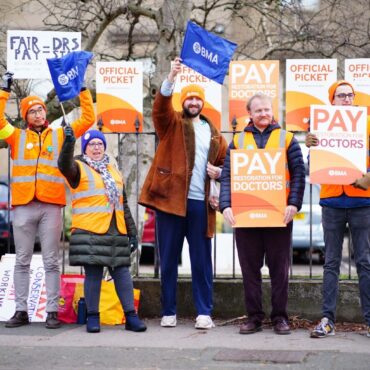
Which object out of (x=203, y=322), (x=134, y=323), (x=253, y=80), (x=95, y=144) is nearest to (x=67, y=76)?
(x=95, y=144)

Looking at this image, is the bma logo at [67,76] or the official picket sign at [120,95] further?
the official picket sign at [120,95]

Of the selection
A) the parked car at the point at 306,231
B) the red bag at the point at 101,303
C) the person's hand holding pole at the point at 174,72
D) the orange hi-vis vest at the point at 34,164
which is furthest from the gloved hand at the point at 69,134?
the parked car at the point at 306,231

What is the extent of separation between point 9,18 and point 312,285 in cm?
695

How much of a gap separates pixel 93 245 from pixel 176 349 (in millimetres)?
1235

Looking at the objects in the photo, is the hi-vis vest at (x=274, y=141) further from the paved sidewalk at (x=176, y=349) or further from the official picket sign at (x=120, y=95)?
the paved sidewalk at (x=176, y=349)

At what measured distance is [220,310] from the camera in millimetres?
8328

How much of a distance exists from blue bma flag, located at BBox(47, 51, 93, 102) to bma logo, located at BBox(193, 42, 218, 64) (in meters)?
1.04

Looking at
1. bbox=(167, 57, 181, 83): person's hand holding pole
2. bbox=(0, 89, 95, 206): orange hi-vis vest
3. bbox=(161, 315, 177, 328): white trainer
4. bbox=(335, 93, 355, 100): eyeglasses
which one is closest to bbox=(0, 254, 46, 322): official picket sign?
bbox=(0, 89, 95, 206): orange hi-vis vest

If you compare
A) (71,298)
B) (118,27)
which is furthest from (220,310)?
(118,27)

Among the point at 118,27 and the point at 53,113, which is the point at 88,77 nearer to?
the point at 118,27

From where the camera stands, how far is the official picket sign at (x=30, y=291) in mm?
8141

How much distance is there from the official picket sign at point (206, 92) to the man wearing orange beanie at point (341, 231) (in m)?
1.33

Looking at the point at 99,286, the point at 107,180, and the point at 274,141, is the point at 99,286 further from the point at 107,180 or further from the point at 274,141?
the point at 274,141

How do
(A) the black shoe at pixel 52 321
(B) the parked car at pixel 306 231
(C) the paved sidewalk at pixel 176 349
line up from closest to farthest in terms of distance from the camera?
(C) the paved sidewalk at pixel 176 349 → (A) the black shoe at pixel 52 321 → (B) the parked car at pixel 306 231
